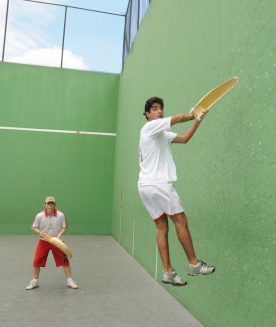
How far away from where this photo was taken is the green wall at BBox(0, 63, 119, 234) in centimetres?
793

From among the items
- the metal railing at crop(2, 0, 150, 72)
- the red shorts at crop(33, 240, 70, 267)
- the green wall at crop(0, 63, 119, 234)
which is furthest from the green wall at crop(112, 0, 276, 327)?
the green wall at crop(0, 63, 119, 234)

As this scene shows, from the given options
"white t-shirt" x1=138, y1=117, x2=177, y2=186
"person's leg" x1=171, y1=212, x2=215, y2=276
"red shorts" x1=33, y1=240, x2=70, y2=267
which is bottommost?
"red shorts" x1=33, y1=240, x2=70, y2=267

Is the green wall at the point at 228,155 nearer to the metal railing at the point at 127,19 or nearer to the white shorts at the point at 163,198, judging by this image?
the white shorts at the point at 163,198

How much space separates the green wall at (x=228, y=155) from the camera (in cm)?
211

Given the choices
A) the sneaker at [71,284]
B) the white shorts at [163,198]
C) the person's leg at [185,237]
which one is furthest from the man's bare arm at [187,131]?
the sneaker at [71,284]

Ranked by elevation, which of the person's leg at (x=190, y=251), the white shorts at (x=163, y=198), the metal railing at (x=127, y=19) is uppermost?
the metal railing at (x=127, y=19)

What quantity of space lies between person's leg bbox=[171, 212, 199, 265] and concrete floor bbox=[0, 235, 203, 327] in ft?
3.60

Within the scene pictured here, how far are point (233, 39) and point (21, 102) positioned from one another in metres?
6.49

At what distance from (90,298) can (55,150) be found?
16.4ft

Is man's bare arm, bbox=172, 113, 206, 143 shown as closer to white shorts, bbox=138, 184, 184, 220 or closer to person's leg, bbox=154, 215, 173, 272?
white shorts, bbox=138, 184, 184, 220

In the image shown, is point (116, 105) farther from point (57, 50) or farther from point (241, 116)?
point (241, 116)

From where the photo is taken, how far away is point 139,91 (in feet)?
19.6

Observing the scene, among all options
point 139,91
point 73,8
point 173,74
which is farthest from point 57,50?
point 173,74

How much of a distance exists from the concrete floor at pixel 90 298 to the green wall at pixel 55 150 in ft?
7.99
